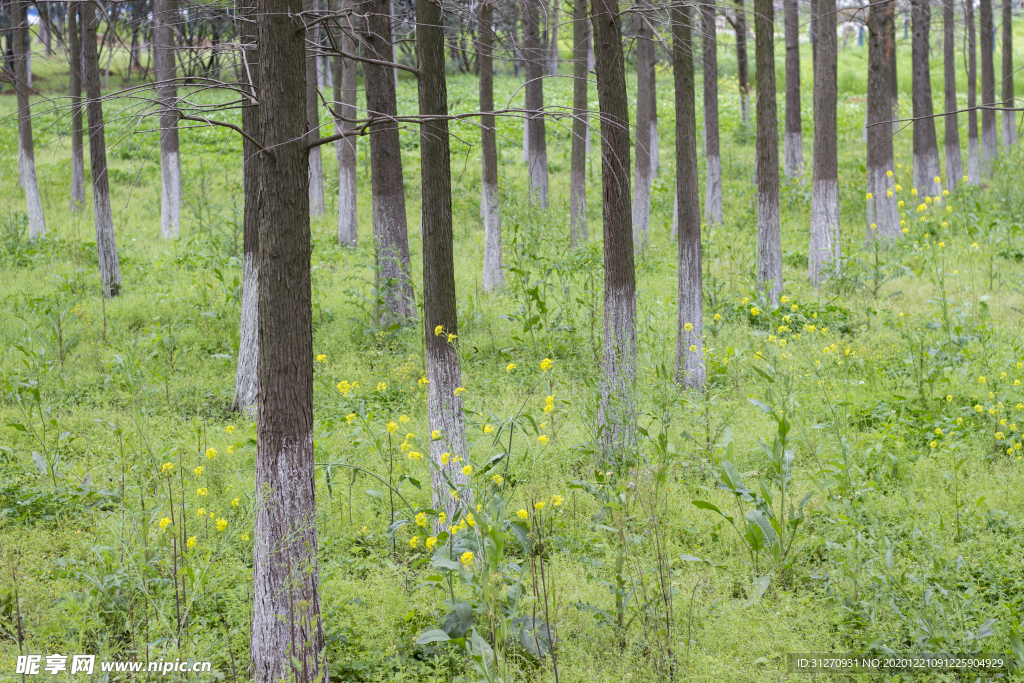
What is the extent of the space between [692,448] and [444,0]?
421 cm

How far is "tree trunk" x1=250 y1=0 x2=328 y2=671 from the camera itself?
385cm

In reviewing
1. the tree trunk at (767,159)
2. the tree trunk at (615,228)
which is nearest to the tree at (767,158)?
the tree trunk at (767,159)

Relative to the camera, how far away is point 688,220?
8.07 m

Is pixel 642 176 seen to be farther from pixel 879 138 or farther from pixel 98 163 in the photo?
pixel 98 163

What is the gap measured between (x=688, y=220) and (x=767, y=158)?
306 centimetres

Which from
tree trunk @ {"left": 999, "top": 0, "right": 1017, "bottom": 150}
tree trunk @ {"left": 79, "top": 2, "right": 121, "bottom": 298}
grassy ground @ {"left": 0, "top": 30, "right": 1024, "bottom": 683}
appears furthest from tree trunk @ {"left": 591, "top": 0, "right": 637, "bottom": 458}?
tree trunk @ {"left": 999, "top": 0, "right": 1017, "bottom": 150}

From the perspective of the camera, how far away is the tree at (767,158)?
9477 mm

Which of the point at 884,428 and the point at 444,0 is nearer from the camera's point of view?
the point at 444,0

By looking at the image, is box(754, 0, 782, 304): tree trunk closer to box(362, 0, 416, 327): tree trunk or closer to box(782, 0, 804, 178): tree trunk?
box(362, 0, 416, 327): tree trunk

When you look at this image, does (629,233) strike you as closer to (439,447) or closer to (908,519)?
(439,447)

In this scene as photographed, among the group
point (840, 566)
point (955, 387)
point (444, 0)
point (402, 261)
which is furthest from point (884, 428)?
point (402, 261)

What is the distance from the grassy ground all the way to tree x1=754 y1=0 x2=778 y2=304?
26.0 inches

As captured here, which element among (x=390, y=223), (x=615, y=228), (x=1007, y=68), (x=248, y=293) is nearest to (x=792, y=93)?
(x=1007, y=68)

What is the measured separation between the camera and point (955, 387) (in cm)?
719
